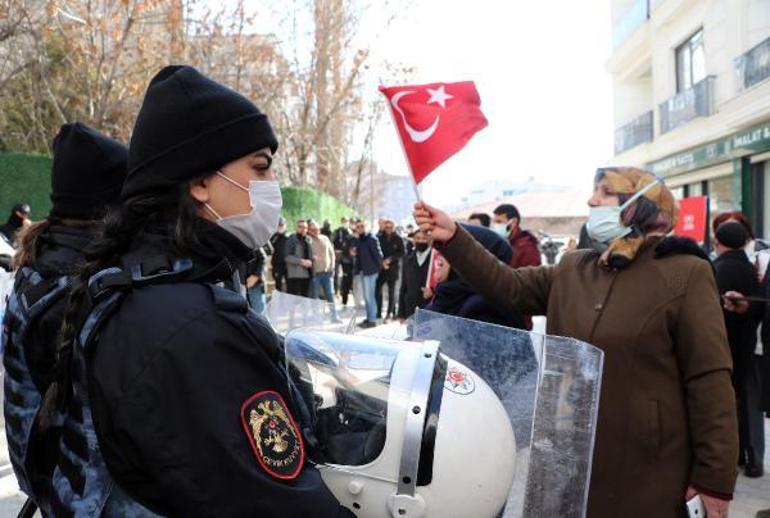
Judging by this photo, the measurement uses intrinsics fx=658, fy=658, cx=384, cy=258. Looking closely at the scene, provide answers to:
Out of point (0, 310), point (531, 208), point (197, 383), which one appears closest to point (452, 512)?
point (197, 383)

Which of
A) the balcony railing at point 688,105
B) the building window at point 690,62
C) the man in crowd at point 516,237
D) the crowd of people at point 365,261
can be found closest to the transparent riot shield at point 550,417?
the man in crowd at point 516,237

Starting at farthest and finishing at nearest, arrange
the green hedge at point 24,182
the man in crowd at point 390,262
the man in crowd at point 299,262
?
the man in crowd at point 390,262 → the man in crowd at point 299,262 → the green hedge at point 24,182

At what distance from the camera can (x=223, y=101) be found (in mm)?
1349

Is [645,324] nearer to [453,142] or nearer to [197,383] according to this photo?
[453,142]

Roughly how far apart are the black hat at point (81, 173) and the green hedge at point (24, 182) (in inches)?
336

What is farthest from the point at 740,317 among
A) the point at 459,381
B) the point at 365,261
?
the point at 365,261

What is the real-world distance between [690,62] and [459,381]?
20.4m

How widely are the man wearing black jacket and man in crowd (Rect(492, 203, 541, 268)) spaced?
207cm

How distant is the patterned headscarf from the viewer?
→ 2.42 metres

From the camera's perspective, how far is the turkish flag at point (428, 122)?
275cm

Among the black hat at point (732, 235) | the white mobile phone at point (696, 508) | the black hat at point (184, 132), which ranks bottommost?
the white mobile phone at point (696, 508)

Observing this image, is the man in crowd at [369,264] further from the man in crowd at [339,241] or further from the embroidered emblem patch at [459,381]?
the embroidered emblem patch at [459,381]

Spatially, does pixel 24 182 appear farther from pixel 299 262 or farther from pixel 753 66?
pixel 753 66

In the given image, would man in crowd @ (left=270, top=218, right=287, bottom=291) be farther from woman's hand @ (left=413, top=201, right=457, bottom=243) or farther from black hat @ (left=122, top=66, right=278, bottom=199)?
black hat @ (left=122, top=66, right=278, bottom=199)
